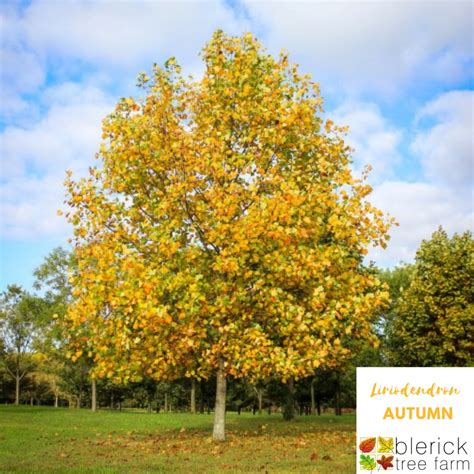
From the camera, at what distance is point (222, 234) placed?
1969 centimetres

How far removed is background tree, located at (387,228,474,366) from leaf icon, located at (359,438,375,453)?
1020 inches

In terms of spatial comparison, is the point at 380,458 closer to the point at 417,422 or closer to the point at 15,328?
the point at 417,422

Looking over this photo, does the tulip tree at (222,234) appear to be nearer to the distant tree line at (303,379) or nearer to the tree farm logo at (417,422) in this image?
the distant tree line at (303,379)

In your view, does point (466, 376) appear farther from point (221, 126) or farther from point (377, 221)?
point (221, 126)

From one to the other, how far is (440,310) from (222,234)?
19496 millimetres

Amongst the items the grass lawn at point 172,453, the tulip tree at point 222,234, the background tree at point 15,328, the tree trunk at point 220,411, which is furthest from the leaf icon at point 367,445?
the background tree at point 15,328

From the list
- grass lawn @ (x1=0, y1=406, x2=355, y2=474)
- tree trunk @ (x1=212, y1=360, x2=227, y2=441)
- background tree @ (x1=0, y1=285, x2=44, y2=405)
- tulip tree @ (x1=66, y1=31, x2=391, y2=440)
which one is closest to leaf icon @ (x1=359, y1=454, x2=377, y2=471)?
grass lawn @ (x1=0, y1=406, x2=355, y2=474)

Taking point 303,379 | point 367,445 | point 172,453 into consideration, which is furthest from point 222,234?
point 303,379

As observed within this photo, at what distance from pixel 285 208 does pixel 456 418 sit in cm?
1077

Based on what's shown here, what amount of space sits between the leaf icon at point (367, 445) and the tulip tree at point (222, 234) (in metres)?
9.51

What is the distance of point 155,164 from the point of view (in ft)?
72.2

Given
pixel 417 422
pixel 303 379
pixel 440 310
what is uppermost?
pixel 440 310

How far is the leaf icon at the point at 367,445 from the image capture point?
9.21 meters

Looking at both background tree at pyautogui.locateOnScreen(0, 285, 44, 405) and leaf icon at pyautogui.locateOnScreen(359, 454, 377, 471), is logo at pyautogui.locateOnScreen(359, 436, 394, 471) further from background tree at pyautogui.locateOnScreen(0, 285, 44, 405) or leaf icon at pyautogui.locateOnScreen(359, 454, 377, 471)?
background tree at pyautogui.locateOnScreen(0, 285, 44, 405)
